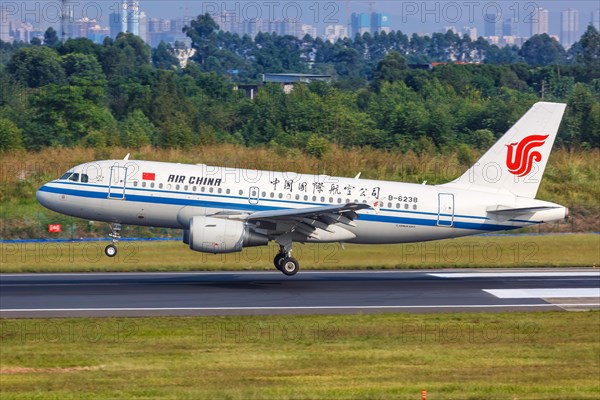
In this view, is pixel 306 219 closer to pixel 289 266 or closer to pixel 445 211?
pixel 289 266

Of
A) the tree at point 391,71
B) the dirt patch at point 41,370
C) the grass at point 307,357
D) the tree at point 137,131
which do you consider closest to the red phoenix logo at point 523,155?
the grass at point 307,357

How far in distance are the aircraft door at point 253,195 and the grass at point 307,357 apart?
7.62m

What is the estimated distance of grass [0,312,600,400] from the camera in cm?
2298

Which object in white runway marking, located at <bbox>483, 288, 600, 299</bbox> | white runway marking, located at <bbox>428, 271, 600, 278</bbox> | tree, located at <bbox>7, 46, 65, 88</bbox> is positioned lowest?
white runway marking, located at <bbox>428, 271, 600, 278</bbox>

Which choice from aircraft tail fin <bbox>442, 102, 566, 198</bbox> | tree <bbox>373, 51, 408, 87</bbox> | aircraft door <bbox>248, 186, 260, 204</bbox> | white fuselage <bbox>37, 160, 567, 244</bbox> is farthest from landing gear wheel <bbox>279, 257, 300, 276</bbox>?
tree <bbox>373, 51, 408, 87</bbox>

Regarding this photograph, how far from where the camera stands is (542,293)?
36.9m

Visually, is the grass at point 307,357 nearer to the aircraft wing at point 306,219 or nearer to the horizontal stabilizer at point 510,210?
the aircraft wing at point 306,219

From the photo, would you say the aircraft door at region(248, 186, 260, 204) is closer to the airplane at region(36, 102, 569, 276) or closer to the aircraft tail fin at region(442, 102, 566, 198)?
the airplane at region(36, 102, 569, 276)

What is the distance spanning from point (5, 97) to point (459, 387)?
8742 cm

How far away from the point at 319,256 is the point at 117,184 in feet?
37.8

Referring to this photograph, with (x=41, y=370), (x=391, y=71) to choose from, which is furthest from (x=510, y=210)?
(x=391, y=71)

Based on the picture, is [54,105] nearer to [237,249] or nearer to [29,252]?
[29,252]

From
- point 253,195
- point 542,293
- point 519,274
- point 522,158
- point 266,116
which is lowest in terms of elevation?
point 519,274

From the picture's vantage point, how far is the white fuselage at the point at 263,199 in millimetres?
37969
